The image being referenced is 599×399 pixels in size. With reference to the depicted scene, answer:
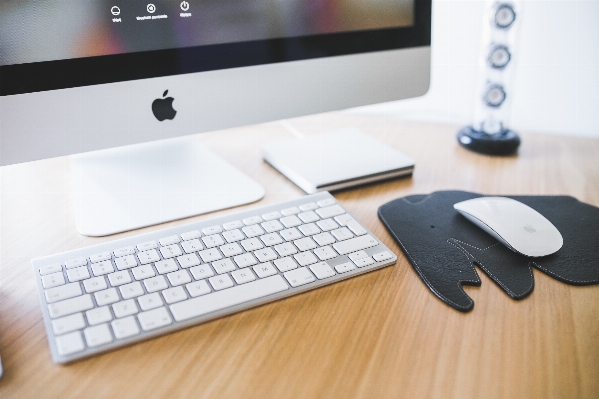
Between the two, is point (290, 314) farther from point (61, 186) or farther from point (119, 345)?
point (61, 186)

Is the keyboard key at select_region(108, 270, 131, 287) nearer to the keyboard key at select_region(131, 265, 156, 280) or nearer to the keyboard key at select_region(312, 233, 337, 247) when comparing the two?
the keyboard key at select_region(131, 265, 156, 280)

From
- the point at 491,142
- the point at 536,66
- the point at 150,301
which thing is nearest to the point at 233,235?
the point at 150,301

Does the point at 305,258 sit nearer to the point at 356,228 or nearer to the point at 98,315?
the point at 356,228

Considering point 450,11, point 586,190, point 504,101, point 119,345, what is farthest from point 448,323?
point 450,11

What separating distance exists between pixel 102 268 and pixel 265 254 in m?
0.16

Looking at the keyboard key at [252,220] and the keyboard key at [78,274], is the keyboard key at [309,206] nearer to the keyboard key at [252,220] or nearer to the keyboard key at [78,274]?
the keyboard key at [252,220]

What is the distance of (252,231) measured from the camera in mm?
552

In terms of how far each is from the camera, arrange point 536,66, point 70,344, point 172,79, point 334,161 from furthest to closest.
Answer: point 536,66, point 334,161, point 172,79, point 70,344

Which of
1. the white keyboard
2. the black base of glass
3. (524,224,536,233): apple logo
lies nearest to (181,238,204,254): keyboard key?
the white keyboard

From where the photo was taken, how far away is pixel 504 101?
86cm

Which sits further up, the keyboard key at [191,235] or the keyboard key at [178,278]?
the keyboard key at [191,235]

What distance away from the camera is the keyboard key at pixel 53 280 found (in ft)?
1.53

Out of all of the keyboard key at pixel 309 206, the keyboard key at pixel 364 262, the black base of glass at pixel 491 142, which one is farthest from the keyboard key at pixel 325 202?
the black base of glass at pixel 491 142

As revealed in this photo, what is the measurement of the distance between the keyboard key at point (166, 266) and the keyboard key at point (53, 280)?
3.3 inches
